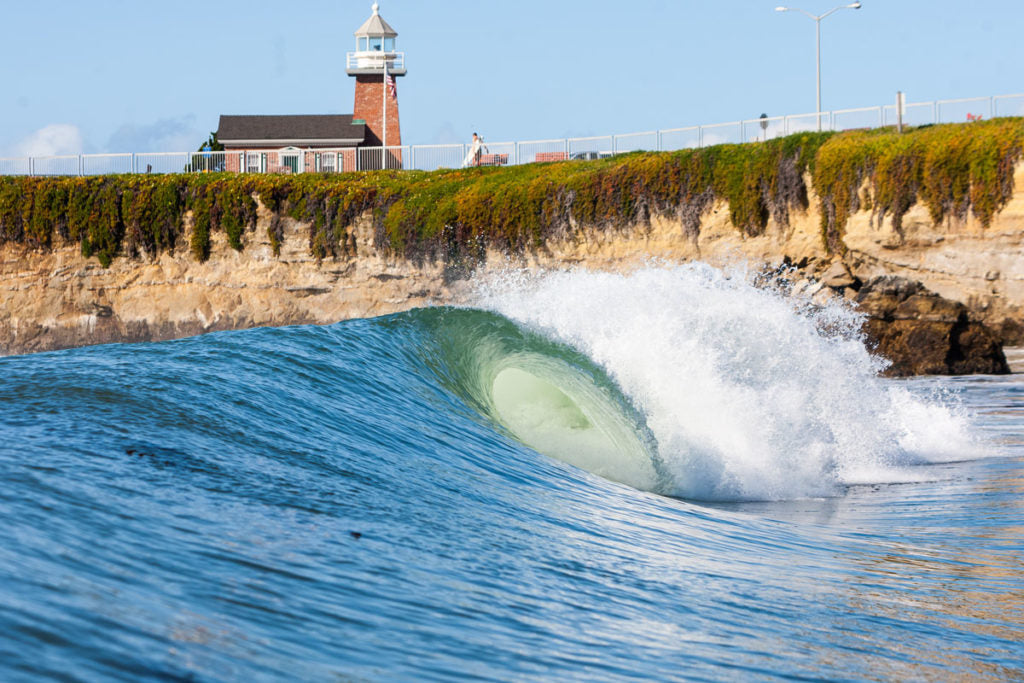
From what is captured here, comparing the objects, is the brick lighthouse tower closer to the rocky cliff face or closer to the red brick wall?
the red brick wall

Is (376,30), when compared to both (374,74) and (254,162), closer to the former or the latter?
(374,74)

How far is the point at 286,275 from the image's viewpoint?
31.7 meters

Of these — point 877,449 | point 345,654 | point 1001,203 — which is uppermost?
point 1001,203

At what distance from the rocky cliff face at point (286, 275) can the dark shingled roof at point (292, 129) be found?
1991cm

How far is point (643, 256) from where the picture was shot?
27.8 meters

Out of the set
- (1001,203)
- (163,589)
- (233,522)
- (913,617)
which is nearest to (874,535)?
(913,617)

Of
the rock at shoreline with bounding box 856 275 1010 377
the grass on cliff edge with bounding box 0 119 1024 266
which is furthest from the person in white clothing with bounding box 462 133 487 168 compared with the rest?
the rock at shoreline with bounding box 856 275 1010 377

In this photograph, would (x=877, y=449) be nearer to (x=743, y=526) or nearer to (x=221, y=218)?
(x=743, y=526)

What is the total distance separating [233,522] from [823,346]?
24.9 ft

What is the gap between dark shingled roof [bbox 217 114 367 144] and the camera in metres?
51.1

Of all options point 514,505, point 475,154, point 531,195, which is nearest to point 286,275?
point 475,154

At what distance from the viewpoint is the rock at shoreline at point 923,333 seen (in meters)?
21.3

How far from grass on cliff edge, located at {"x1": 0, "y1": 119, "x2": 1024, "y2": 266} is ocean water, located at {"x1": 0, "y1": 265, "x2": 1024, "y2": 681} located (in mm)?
14566

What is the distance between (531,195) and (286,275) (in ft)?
30.3
